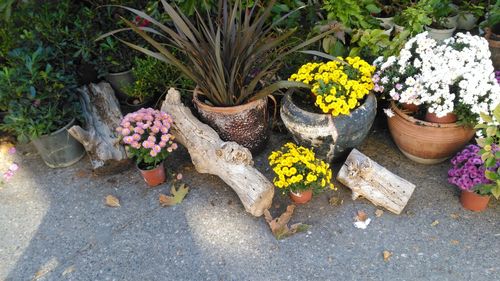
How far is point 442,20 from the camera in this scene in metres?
3.43

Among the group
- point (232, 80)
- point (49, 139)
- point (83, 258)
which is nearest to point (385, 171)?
point (232, 80)

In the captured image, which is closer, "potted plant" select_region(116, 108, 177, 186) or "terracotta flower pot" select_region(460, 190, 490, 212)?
"terracotta flower pot" select_region(460, 190, 490, 212)

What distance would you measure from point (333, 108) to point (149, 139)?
1154mm

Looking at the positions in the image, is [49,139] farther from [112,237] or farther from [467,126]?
[467,126]

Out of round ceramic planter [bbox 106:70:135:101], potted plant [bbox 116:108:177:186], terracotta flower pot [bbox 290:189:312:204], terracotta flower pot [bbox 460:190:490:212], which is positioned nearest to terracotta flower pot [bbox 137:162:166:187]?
potted plant [bbox 116:108:177:186]

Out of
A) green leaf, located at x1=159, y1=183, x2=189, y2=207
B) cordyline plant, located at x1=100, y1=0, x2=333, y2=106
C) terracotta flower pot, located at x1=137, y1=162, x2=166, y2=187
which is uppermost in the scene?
cordyline plant, located at x1=100, y1=0, x2=333, y2=106

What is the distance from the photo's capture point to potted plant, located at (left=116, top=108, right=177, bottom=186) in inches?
102

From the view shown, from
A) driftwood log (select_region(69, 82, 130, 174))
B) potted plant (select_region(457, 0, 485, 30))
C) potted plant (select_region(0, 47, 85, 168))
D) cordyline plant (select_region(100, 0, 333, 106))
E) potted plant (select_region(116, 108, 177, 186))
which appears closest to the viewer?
cordyline plant (select_region(100, 0, 333, 106))

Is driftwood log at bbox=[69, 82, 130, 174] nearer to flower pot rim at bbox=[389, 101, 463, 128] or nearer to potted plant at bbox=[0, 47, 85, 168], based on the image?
potted plant at bbox=[0, 47, 85, 168]

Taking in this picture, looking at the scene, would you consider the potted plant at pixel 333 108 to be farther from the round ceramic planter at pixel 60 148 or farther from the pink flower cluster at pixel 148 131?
the round ceramic planter at pixel 60 148

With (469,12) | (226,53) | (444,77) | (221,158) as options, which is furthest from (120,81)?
(469,12)

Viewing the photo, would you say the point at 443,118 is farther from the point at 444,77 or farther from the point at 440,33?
the point at 440,33

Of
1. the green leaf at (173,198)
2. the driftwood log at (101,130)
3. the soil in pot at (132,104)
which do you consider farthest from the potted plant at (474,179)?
the soil in pot at (132,104)

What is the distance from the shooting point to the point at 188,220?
258 centimetres
